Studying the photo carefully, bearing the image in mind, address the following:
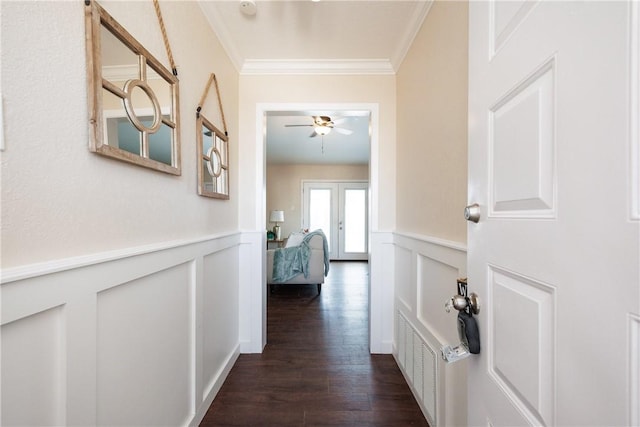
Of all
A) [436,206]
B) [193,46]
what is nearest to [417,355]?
[436,206]

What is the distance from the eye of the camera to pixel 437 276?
1.41 meters

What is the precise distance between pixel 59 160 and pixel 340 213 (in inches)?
258

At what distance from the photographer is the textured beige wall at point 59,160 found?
0.60 metres

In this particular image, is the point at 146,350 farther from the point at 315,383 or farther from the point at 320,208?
the point at 320,208

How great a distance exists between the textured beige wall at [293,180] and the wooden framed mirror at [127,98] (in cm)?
591

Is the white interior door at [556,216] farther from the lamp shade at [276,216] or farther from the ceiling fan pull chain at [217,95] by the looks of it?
the lamp shade at [276,216]

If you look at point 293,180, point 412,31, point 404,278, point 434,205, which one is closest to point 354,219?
point 293,180

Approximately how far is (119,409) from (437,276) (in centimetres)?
139

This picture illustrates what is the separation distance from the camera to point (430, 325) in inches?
58.4

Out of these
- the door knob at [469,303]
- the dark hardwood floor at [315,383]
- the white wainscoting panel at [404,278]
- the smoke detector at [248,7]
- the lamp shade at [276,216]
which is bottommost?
the dark hardwood floor at [315,383]

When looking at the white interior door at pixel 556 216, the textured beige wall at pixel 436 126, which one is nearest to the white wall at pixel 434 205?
the textured beige wall at pixel 436 126

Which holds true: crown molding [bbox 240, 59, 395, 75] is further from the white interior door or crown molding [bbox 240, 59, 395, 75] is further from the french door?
the french door

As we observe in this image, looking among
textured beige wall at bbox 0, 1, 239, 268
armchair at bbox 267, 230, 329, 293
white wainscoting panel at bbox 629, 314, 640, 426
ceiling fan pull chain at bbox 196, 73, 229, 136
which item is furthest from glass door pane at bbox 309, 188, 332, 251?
white wainscoting panel at bbox 629, 314, 640, 426

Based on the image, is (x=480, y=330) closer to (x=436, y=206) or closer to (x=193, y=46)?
(x=436, y=206)
